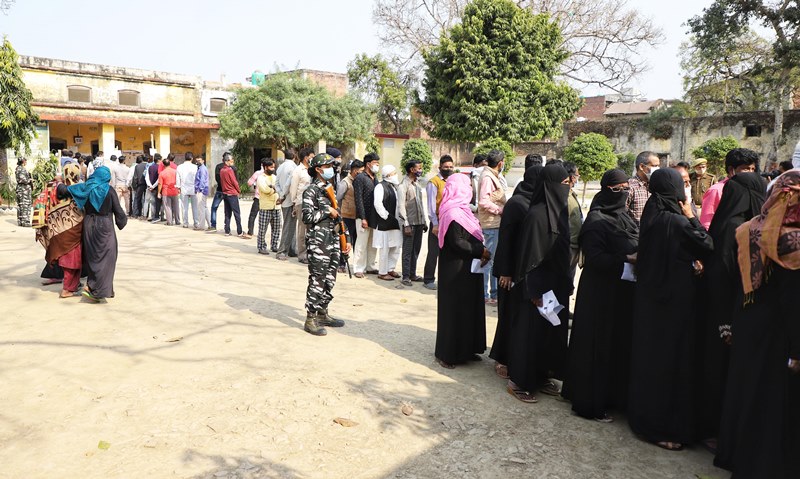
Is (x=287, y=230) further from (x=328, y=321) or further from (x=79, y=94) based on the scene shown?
(x=79, y=94)

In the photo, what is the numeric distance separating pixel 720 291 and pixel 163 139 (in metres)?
27.7

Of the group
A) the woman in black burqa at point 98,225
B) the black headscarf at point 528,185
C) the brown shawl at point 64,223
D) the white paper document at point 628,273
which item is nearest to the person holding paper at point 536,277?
the black headscarf at point 528,185

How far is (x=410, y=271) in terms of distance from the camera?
8695 mm

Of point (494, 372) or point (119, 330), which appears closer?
point (494, 372)

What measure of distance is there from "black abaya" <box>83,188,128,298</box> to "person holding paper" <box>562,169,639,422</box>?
5.45 meters

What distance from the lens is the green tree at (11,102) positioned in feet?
52.0

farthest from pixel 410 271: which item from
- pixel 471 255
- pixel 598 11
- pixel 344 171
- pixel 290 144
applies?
pixel 598 11

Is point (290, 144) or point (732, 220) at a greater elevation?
point (290, 144)

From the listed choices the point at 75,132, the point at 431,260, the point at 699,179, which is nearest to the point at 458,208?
the point at 431,260

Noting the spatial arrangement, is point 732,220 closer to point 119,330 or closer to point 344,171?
point 119,330

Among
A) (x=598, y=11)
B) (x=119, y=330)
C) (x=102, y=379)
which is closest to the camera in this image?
(x=102, y=379)

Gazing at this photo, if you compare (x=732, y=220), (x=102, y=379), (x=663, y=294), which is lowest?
(x=102, y=379)

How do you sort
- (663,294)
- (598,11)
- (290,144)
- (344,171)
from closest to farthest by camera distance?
(663,294) < (344,171) < (290,144) < (598,11)

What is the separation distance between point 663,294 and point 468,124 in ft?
73.7
